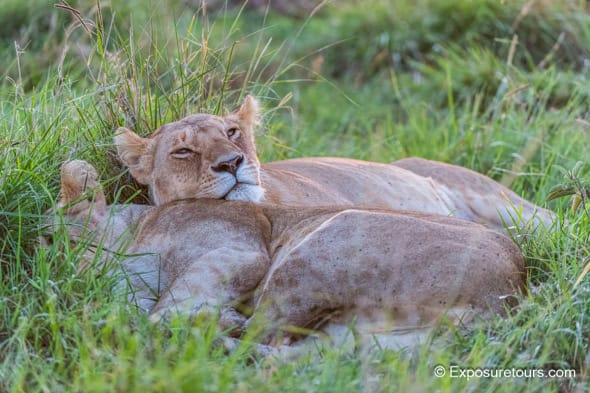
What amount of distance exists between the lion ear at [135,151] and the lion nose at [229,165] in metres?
0.43

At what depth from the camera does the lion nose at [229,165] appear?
189 inches

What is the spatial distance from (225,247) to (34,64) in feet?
14.3

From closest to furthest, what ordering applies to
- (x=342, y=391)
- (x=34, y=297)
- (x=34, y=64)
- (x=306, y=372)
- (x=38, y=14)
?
1. (x=342, y=391)
2. (x=306, y=372)
3. (x=34, y=297)
4. (x=34, y=64)
5. (x=38, y=14)

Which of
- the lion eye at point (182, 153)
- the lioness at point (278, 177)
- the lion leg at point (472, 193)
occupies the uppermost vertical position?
the lion eye at point (182, 153)

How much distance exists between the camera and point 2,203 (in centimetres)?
448

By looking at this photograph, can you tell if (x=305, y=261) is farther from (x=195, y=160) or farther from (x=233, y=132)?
(x=233, y=132)

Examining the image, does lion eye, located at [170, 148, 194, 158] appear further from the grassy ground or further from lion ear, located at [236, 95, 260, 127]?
lion ear, located at [236, 95, 260, 127]

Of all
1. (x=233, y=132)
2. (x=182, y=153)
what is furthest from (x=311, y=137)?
(x=182, y=153)

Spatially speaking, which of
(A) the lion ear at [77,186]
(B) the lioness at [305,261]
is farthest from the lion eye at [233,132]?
(A) the lion ear at [77,186]

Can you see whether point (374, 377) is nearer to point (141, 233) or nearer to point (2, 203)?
point (141, 233)

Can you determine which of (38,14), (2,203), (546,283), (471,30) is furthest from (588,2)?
(2,203)

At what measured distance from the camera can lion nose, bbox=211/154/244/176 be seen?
4801 mm

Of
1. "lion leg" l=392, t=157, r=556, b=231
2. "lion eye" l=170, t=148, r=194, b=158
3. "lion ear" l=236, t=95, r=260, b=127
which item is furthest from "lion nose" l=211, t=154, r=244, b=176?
"lion leg" l=392, t=157, r=556, b=231

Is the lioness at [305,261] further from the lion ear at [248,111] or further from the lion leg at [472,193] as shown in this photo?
the lion leg at [472,193]
